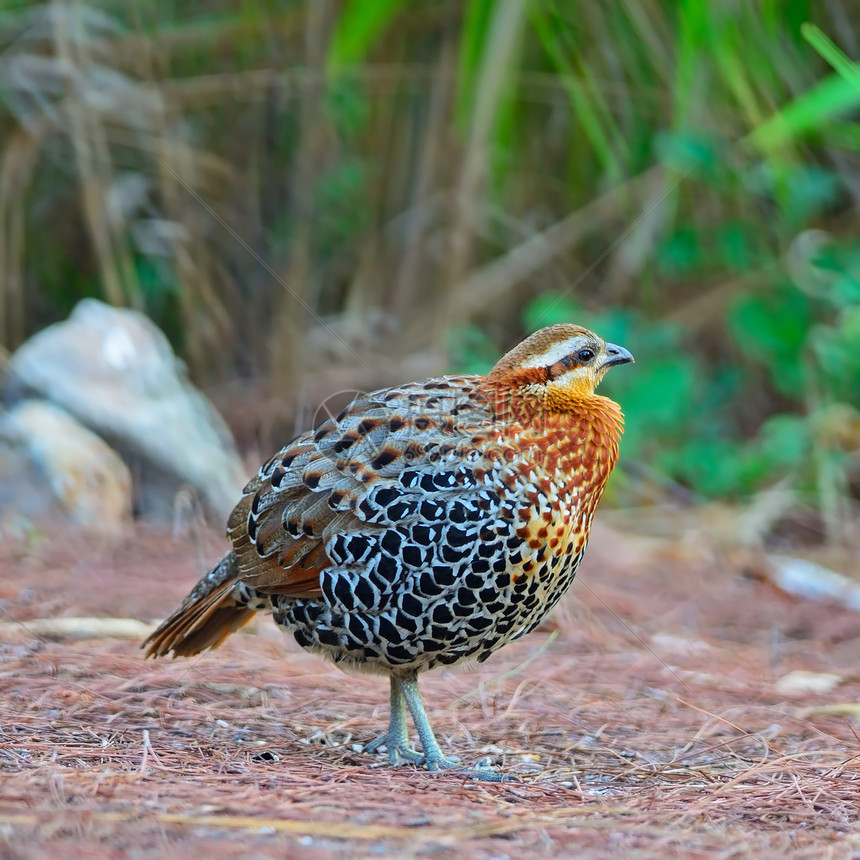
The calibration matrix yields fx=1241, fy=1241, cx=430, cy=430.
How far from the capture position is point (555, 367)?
354 centimetres

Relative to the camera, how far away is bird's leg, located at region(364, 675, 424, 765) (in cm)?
355

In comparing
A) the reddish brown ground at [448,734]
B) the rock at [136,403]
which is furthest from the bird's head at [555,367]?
the rock at [136,403]

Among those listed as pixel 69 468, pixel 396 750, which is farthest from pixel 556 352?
pixel 69 468

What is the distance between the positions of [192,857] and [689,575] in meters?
4.24

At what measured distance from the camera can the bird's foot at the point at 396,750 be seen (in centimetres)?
352

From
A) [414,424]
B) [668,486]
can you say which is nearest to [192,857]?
[414,424]

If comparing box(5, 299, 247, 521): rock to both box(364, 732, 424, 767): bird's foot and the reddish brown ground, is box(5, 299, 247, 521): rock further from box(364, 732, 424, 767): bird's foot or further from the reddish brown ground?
box(364, 732, 424, 767): bird's foot

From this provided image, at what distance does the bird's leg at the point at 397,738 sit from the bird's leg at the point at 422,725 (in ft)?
0.05

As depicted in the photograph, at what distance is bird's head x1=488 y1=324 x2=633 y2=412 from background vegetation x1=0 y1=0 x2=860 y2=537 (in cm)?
298

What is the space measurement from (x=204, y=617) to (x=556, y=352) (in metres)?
1.33

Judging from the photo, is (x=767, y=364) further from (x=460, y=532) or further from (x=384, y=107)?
(x=460, y=532)

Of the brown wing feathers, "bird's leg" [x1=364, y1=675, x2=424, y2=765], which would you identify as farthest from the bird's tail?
"bird's leg" [x1=364, y1=675, x2=424, y2=765]

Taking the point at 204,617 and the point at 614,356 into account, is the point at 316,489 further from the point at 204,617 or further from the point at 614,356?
the point at 614,356

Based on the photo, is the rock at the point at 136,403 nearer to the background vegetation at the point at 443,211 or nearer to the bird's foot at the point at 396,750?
the background vegetation at the point at 443,211
